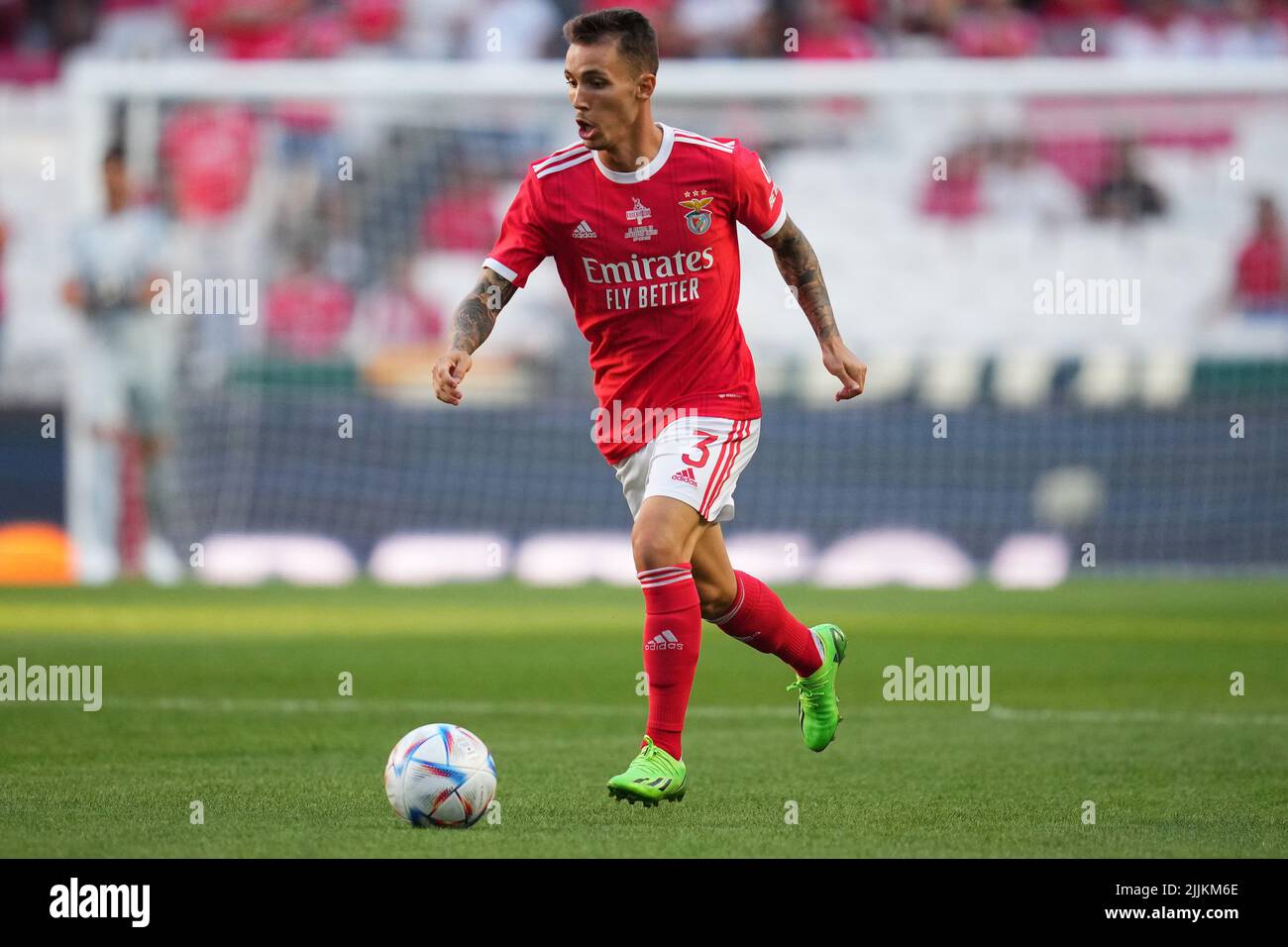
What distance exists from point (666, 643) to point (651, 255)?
1.18 meters

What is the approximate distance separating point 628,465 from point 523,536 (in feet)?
31.3

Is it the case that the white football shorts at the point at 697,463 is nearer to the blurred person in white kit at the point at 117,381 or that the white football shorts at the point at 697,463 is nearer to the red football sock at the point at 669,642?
the red football sock at the point at 669,642

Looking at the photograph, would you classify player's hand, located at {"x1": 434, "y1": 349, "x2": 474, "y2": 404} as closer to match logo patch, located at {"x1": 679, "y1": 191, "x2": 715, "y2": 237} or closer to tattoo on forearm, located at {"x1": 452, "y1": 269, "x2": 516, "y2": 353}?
tattoo on forearm, located at {"x1": 452, "y1": 269, "x2": 516, "y2": 353}

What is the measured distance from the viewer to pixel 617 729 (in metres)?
7.75

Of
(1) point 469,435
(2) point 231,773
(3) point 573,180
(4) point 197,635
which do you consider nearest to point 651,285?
(3) point 573,180

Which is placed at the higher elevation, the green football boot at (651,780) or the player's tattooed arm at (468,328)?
the player's tattooed arm at (468,328)

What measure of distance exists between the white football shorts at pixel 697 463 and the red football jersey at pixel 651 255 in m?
0.05

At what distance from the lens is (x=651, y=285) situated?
20.1 ft

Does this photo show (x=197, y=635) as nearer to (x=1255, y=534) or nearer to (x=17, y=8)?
(x=1255, y=534)

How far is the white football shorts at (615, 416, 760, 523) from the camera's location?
19.5ft

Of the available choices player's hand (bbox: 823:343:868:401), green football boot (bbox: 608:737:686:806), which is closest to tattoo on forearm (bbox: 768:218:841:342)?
player's hand (bbox: 823:343:868:401)

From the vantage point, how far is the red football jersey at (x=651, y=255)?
240 inches

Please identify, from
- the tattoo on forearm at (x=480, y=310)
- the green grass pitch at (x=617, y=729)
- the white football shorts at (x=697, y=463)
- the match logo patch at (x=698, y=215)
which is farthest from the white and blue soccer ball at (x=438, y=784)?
the match logo patch at (x=698, y=215)
